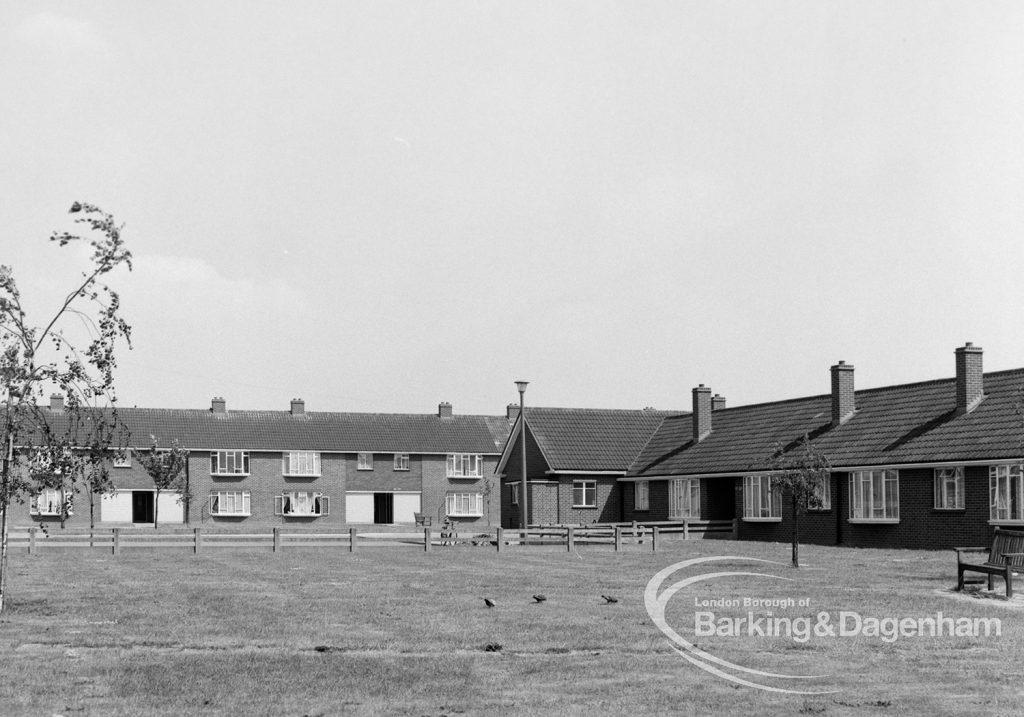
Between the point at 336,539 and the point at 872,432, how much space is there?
19.6 metres

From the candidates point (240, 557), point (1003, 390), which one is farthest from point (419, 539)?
point (1003, 390)

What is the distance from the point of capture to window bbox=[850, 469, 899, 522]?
4534 centimetres

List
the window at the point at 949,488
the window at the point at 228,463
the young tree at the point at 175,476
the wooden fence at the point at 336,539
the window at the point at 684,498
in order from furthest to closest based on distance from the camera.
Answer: the window at the point at 228,463 → the young tree at the point at 175,476 → the window at the point at 684,498 → the window at the point at 949,488 → the wooden fence at the point at 336,539

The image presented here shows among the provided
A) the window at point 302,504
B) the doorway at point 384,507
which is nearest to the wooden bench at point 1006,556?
the window at point 302,504

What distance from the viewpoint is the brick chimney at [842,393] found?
51.1 m

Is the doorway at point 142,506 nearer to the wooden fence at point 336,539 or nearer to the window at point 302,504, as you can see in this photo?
the window at point 302,504

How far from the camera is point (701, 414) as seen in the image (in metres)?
61.0

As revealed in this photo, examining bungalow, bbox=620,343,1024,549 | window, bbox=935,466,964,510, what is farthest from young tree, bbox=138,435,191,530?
window, bbox=935,466,964,510

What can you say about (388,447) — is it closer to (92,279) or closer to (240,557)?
(240,557)

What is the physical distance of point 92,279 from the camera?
20.8 m

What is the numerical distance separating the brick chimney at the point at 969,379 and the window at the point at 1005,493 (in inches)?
170

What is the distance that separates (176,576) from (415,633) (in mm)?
13220

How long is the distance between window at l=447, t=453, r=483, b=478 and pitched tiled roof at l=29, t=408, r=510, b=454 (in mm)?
543

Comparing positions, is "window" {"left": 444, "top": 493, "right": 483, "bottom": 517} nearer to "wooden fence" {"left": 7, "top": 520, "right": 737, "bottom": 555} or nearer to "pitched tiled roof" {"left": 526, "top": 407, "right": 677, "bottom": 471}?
"pitched tiled roof" {"left": 526, "top": 407, "right": 677, "bottom": 471}
